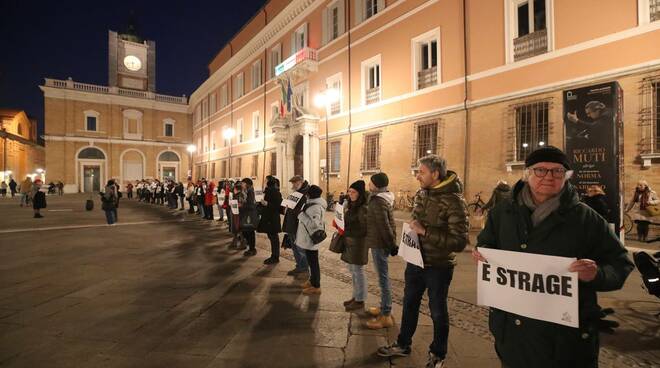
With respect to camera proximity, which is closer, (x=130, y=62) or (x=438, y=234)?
(x=438, y=234)

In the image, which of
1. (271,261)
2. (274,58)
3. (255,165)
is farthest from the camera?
(255,165)

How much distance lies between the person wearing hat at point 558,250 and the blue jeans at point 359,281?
102 inches

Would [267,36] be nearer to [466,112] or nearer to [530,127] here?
[466,112]

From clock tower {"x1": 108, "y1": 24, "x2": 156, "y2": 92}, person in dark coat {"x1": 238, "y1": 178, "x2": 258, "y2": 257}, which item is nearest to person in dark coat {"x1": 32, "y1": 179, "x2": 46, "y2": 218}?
person in dark coat {"x1": 238, "y1": 178, "x2": 258, "y2": 257}

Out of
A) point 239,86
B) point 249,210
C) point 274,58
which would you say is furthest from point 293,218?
point 239,86

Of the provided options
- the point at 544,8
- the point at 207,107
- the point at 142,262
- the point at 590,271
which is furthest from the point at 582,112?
the point at 207,107

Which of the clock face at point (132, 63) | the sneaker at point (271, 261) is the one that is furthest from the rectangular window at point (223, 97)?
the sneaker at point (271, 261)

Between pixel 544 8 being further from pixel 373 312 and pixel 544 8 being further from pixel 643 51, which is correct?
pixel 373 312

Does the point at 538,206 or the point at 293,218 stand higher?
the point at 538,206

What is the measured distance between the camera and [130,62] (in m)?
48.4

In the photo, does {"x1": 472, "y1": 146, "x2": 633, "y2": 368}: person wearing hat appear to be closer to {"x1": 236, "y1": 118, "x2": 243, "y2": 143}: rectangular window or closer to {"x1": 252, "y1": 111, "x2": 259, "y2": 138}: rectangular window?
{"x1": 252, "y1": 111, "x2": 259, "y2": 138}: rectangular window

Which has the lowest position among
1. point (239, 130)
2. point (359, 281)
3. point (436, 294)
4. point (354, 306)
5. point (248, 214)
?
point (354, 306)

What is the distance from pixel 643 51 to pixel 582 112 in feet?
12.9

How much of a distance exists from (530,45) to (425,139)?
4.88 m
